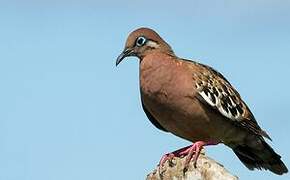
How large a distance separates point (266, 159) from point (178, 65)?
2162 millimetres

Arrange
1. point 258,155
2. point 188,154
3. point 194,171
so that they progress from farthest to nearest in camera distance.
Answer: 1. point 258,155
2. point 188,154
3. point 194,171

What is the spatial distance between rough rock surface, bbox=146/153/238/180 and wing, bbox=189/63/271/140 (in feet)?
10.8

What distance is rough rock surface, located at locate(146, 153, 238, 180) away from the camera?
279 inches

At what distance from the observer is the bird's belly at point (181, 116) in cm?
1124

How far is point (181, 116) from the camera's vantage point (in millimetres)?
11258

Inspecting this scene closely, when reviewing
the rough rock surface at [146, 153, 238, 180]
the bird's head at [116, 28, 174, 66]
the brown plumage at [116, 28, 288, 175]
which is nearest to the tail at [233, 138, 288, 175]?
the brown plumage at [116, 28, 288, 175]

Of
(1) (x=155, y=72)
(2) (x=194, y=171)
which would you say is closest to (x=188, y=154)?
(2) (x=194, y=171)

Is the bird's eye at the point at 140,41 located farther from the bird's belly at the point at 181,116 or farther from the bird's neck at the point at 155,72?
the bird's belly at the point at 181,116

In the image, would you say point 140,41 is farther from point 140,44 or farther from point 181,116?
point 181,116

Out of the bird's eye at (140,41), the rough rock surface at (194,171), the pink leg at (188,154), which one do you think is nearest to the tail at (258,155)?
the bird's eye at (140,41)

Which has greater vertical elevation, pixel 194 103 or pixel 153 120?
pixel 153 120

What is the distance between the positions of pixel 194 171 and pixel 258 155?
523 centimetres

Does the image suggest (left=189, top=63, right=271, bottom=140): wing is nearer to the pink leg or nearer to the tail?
the tail

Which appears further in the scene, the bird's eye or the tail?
the tail
